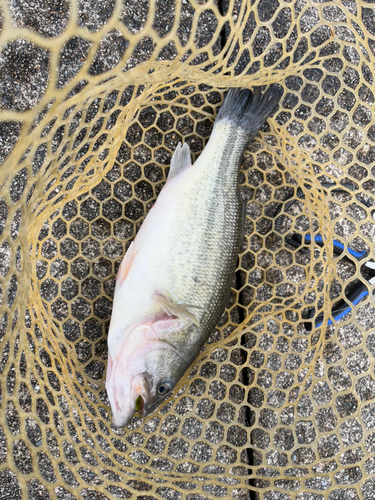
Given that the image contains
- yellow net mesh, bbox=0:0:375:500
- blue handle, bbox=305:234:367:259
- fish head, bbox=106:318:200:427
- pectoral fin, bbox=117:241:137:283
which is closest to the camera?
fish head, bbox=106:318:200:427

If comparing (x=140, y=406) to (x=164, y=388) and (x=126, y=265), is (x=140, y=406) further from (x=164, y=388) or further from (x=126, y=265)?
(x=126, y=265)

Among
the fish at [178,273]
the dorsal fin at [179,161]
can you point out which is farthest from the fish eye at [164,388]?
the dorsal fin at [179,161]

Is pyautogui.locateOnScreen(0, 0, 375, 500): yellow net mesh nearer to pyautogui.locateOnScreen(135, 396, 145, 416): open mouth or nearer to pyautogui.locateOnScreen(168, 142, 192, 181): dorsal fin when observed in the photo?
pyautogui.locateOnScreen(168, 142, 192, 181): dorsal fin

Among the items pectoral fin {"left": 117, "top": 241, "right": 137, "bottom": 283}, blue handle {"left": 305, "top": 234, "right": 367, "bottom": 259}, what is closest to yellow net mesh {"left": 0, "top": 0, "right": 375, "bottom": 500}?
blue handle {"left": 305, "top": 234, "right": 367, "bottom": 259}

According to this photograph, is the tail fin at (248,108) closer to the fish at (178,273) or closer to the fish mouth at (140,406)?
the fish at (178,273)

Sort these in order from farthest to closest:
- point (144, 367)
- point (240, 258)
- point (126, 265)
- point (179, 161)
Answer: point (240, 258) < point (179, 161) < point (126, 265) < point (144, 367)

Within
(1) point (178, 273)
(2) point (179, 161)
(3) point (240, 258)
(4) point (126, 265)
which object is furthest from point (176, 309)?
(2) point (179, 161)
